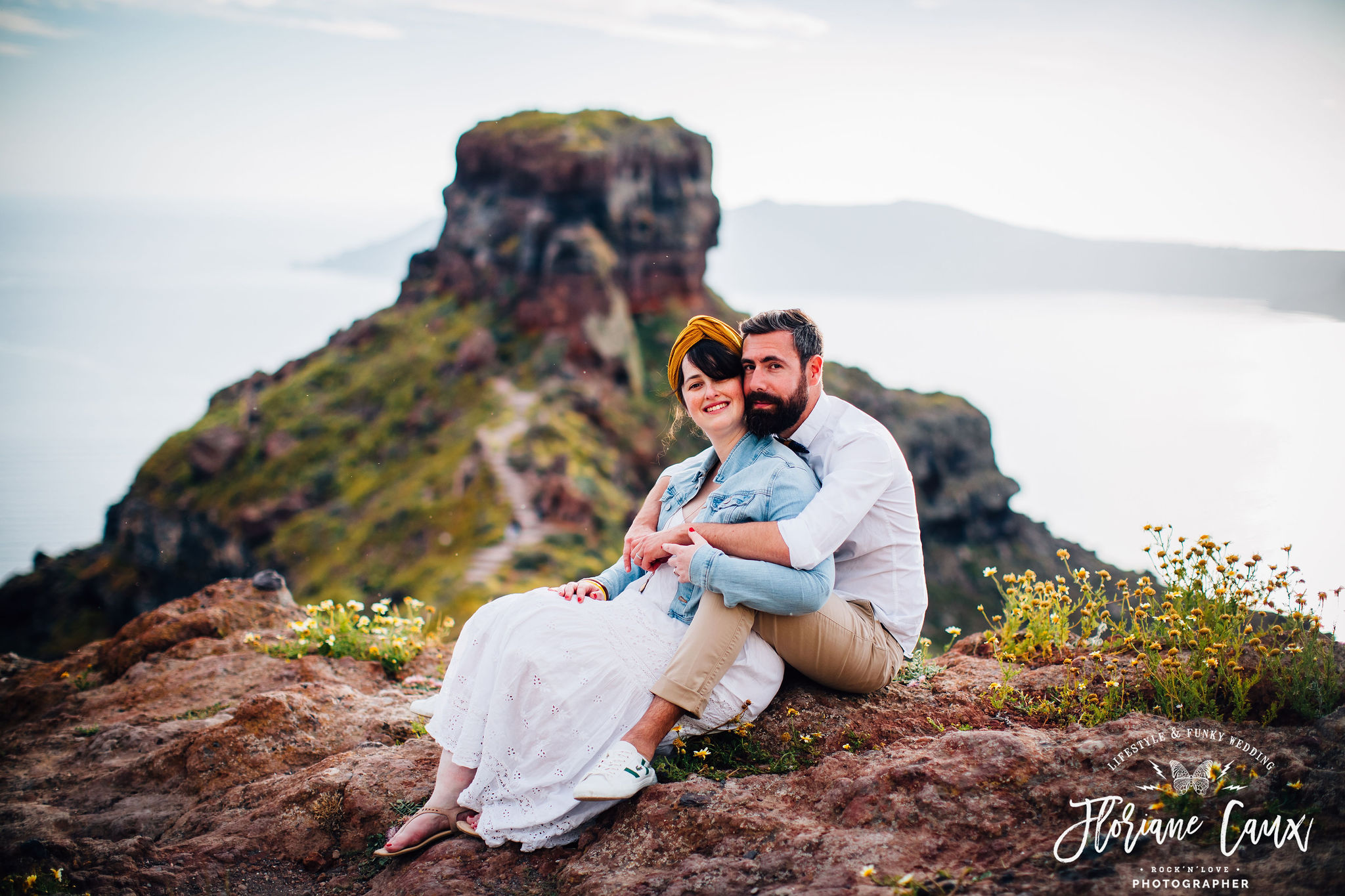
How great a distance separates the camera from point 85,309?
176750 mm

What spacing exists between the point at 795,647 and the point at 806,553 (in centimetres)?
53

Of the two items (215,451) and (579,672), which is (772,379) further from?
(215,451)

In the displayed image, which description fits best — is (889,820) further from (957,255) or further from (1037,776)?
(957,255)

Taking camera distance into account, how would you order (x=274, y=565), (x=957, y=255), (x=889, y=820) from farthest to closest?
(x=957, y=255) < (x=274, y=565) < (x=889, y=820)

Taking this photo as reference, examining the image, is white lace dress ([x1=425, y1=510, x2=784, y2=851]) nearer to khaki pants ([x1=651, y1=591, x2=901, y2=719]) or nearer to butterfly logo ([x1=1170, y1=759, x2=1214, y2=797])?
khaki pants ([x1=651, y1=591, x2=901, y2=719])

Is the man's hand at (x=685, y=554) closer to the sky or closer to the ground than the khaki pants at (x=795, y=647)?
closer to the sky

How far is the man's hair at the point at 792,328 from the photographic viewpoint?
391cm

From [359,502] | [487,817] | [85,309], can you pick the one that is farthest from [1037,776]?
[85,309]

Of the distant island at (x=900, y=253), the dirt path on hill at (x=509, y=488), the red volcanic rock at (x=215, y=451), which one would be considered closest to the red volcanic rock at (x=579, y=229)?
the dirt path on hill at (x=509, y=488)

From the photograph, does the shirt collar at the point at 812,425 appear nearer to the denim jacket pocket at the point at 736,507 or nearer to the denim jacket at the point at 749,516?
the denim jacket at the point at 749,516

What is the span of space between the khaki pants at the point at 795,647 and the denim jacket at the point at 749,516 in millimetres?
98

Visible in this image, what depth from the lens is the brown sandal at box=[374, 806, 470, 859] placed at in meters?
3.61

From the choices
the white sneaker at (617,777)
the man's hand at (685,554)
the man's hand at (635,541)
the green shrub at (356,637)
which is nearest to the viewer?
the white sneaker at (617,777)

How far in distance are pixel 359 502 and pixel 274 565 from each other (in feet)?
20.3
